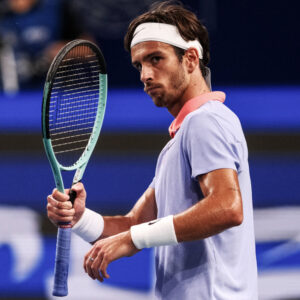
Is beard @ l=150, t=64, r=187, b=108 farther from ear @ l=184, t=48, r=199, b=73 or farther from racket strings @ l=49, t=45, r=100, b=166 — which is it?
racket strings @ l=49, t=45, r=100, b=166

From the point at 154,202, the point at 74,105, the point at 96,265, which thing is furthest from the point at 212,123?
the point at 74,105

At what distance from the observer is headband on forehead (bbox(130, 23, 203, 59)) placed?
2672 millimetres

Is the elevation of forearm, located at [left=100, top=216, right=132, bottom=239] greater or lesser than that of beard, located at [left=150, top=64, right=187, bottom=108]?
lesser

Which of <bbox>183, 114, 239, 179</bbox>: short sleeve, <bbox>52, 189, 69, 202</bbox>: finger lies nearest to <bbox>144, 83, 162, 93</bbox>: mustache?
<bbox>183, 114, 239, 179</bbox>: short sleeve

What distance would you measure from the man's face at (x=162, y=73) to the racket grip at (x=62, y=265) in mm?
576

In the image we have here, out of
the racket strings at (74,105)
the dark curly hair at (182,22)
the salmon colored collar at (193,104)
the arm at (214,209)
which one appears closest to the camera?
the arm at (214,209)

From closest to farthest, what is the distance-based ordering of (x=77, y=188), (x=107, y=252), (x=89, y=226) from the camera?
(x=107, y=252) < (x=77, y=188) < (x=89, y=226)

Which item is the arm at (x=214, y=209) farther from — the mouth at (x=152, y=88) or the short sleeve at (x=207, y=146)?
the mouth at (x=152, y=88)

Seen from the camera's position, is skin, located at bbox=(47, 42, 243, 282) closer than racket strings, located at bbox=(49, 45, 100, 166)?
Yes

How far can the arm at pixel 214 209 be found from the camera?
A: 228 centimetres

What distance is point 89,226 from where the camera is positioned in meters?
2.98

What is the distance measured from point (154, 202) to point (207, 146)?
0.69 metres

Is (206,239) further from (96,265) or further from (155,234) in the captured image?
(96,265)

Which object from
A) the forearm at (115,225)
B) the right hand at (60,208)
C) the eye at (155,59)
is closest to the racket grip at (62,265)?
the right hand at (60,208)
